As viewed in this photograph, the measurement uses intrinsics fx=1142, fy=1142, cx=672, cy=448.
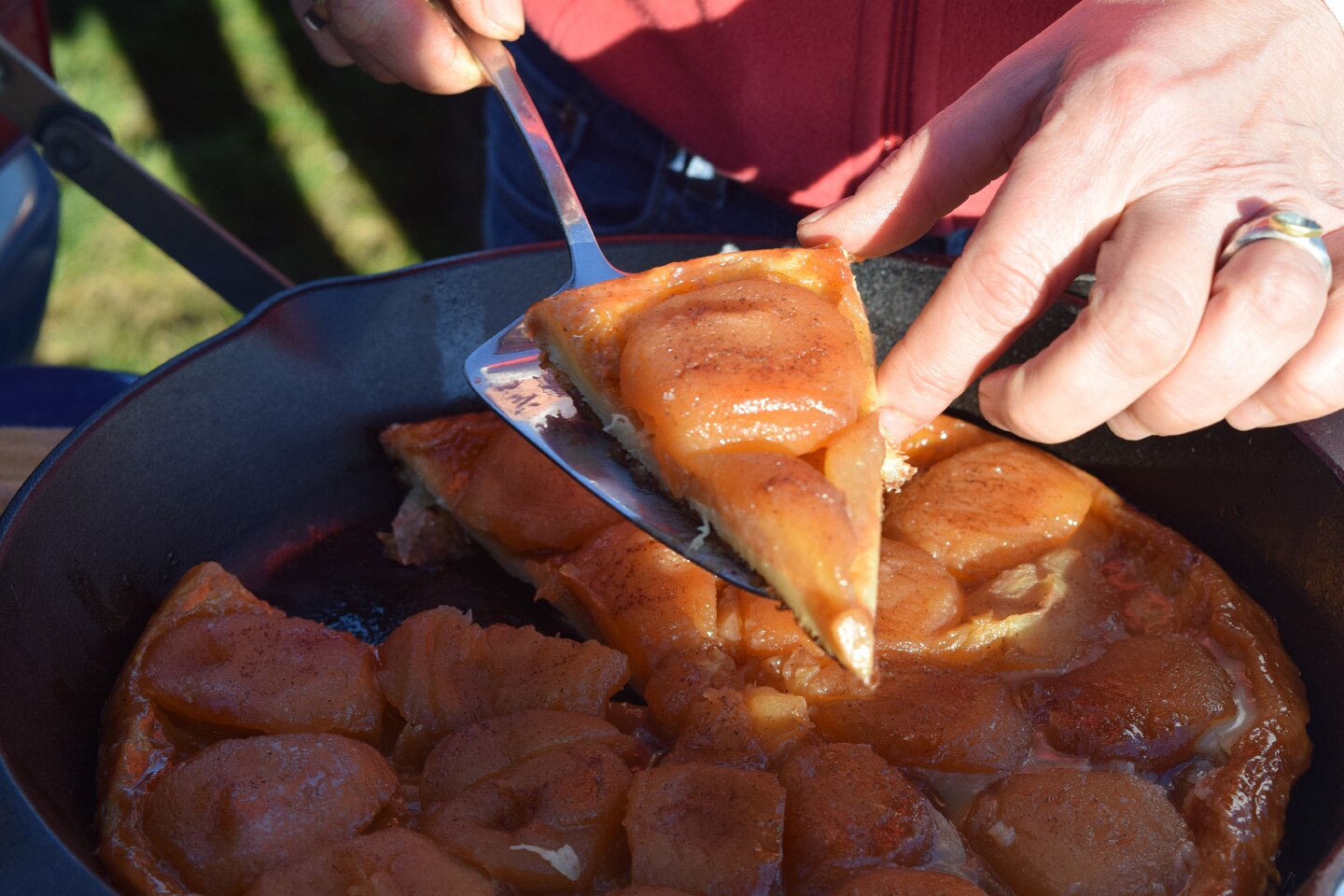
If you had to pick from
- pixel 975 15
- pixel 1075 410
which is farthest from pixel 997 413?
pixel 975 15

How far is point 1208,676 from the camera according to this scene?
1856 millimetres

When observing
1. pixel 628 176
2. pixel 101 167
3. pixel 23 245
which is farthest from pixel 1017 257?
pixel 23 245

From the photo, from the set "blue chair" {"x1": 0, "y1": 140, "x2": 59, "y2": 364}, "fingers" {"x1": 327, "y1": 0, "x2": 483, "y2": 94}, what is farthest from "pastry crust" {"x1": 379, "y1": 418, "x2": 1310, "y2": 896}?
"blue chair" {"x1": 0, "y1": 140, "x2": 59, "y2": 364}

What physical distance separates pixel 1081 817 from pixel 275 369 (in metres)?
1.68

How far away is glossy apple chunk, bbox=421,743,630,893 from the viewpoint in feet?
5.06

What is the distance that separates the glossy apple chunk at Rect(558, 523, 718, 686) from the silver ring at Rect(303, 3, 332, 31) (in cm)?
126

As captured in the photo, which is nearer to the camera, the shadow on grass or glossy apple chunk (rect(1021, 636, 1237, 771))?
glossy apple chunk (rect(1021, 636, 1237, 771))

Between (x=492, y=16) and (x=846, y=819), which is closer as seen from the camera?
(x=846, y=819)

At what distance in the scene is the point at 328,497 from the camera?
2367mm

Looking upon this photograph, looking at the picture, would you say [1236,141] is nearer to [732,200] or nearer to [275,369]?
[732,200]

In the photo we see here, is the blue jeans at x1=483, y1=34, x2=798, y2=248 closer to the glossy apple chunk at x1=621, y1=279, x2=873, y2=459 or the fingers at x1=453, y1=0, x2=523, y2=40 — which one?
the fingers at x1=453, y1=0, x2=523, y2=40

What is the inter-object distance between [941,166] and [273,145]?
5.02m

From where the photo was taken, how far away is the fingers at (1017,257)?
160 centimetres

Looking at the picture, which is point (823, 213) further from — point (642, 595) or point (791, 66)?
point (642, 595)
